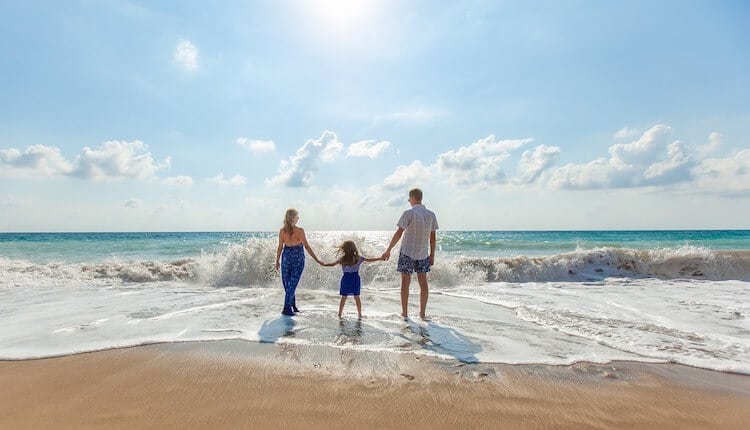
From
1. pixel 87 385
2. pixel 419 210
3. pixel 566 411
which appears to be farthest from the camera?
pixel 419 210

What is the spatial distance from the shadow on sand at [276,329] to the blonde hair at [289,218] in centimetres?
151

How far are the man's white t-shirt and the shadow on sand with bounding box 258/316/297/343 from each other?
2180 millimetres

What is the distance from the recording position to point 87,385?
11.8 feet

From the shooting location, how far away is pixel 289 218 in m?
6.84

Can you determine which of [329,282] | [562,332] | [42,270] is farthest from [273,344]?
[42,270]

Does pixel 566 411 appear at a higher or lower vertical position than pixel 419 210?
lower

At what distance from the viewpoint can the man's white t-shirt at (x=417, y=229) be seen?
658 cm

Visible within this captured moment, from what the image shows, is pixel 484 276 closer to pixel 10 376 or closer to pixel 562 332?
pixel 562 332

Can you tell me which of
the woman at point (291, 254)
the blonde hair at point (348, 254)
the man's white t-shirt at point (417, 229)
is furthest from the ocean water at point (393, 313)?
the man's white t-shirt at point (417, 229)

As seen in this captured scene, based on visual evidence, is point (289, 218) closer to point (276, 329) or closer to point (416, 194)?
point (276, 329)

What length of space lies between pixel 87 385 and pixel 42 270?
509 inches

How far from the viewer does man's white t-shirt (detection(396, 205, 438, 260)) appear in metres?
6.58

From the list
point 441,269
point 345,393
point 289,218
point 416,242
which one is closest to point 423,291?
point 416,242

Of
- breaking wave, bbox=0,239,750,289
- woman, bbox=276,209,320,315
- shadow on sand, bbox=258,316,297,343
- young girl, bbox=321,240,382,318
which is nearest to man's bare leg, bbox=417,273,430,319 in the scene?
young girl, bbox=321,240,382,318
